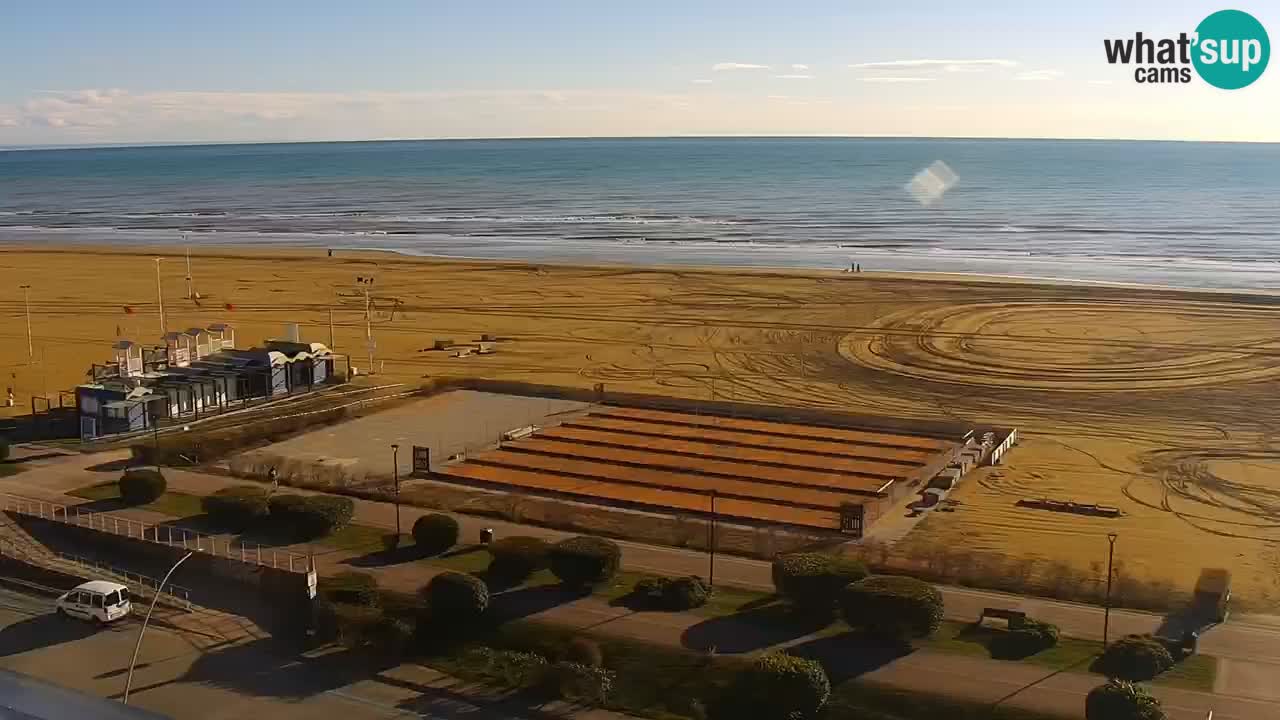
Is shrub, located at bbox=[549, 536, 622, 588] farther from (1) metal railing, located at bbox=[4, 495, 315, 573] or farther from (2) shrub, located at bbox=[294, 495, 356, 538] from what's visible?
(2) shrub, located at bbox=[294, 495, 356, 538]

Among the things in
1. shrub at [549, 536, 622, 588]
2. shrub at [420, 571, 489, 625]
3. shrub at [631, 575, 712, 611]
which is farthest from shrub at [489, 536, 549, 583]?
shrub at [631, 575, 712, 611]

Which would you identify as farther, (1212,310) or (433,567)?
(1212,310)

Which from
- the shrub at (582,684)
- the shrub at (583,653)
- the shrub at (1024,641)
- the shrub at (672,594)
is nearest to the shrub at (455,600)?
the shrub at (583,653)

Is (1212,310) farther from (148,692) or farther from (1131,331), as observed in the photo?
(148,692)

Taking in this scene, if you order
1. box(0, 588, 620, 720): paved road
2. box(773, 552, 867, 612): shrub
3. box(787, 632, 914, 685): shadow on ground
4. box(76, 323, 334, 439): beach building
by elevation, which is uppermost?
box(76, 323, 334, 439): beach building

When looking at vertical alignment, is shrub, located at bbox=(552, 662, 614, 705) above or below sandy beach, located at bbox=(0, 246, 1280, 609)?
below

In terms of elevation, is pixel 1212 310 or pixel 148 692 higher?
pixel 1212 310

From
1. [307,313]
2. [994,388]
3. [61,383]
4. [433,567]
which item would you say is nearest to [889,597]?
[433,567]
